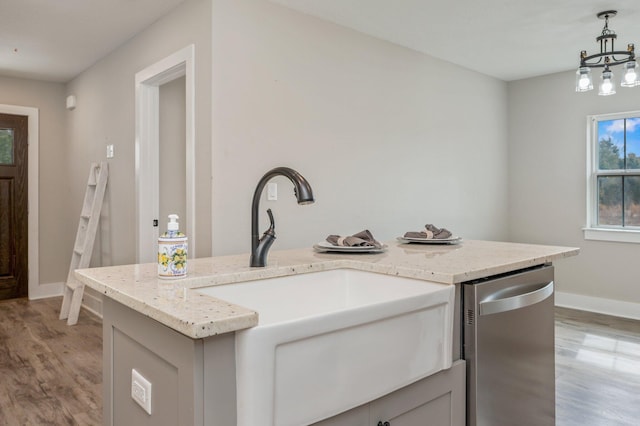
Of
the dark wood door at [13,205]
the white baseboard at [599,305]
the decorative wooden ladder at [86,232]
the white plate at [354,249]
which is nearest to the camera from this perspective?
the white plate at [354,249]

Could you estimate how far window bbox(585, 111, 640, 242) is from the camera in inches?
172

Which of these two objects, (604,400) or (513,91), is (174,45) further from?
(513,91)

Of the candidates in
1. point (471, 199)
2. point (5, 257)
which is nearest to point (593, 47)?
point (471, 199)

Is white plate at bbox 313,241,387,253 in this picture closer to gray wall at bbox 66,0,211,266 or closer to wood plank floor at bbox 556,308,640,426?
gray wall at bbox 66,0,211,266

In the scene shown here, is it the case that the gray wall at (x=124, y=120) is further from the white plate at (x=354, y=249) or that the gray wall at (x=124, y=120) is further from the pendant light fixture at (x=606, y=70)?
the pendant light fixture at (x=606, y=70)

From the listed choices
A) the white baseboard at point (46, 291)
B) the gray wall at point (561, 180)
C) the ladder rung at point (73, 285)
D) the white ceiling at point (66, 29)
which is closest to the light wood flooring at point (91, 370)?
the ladder rung at point (73, 285)

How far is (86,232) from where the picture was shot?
421cm

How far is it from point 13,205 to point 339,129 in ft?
12.7

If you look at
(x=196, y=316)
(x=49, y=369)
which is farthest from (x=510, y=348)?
(x=49, y=369)

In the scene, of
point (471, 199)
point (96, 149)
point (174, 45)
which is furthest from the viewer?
point (471, 199)

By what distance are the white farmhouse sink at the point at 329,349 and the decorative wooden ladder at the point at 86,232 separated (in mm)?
3193

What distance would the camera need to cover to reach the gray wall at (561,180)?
4.44 m

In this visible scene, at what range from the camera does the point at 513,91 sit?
17.0 feet

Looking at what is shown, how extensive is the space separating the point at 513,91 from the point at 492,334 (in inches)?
173
